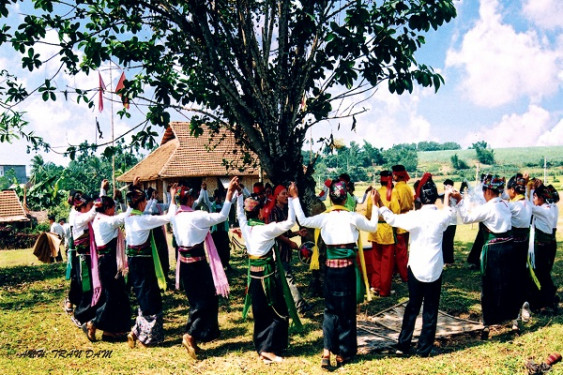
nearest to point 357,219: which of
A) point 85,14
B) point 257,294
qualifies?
point 257,294

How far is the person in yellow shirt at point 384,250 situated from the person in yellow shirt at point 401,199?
91mm

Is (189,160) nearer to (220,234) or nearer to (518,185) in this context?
(220,234)

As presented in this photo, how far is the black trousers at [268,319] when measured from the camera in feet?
16.2

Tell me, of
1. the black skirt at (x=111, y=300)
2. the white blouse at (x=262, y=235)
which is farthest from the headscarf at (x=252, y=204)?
the black skirt at (x=111, y=300)

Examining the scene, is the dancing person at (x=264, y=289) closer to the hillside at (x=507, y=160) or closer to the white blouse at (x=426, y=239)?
the white blouse at (x=426, y=239)

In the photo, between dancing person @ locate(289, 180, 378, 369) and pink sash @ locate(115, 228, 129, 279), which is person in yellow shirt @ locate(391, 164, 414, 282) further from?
pink sash @ locate(115, 228, 129, 279)

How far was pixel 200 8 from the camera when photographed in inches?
259

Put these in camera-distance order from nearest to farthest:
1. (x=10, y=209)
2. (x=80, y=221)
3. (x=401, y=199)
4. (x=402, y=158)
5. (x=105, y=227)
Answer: (x=105, y=227), (x=80, y=221), (x=401, y=199), (x=10, y=209), (x=402, y=158)

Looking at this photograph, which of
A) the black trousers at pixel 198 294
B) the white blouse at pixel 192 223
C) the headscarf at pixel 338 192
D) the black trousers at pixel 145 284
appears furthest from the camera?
the black trousers at pixel 145 284

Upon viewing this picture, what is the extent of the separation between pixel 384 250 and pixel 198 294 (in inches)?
136

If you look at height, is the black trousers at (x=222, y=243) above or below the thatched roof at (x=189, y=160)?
below

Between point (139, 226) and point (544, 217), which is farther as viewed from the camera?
point (544, 217)

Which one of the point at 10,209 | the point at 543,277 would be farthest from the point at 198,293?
the point at 10,209

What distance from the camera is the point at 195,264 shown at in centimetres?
529
